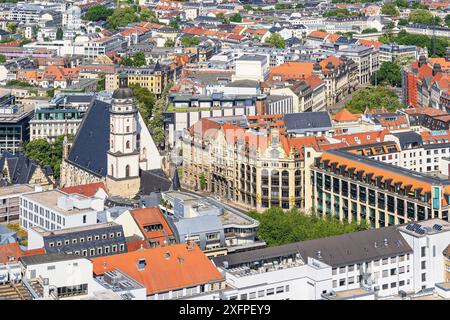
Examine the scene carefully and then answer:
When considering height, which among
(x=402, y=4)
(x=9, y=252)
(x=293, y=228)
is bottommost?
(x=293, y=228)

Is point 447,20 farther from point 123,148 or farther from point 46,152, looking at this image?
point 123,148

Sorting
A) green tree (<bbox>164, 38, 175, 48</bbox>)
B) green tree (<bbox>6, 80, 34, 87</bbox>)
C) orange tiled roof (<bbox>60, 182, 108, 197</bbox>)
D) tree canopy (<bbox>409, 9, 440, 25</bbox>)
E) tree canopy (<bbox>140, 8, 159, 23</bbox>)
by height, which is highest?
tree canopy (<bbox>409, 9, 440, 25</bbox>)

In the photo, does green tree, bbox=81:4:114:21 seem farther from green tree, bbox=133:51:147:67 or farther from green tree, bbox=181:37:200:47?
green tree, bbox=133:51:147:67

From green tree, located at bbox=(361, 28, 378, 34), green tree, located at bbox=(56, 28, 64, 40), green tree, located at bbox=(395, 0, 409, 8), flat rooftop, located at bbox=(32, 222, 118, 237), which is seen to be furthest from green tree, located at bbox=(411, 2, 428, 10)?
flat rooftop, located at bbox=(32, 222, 118, 237)

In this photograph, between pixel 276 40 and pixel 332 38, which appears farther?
pixel 332 38

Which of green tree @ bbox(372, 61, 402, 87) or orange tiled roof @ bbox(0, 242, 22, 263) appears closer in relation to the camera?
orange tiled roof @ bbox(0, 242, 22, 263)

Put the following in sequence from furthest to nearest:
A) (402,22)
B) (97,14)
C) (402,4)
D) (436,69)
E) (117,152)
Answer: (402,4)
(97,14)
(402,22)
(436,69)
(117,152)

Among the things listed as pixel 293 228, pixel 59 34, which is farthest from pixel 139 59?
pixel 293 228
